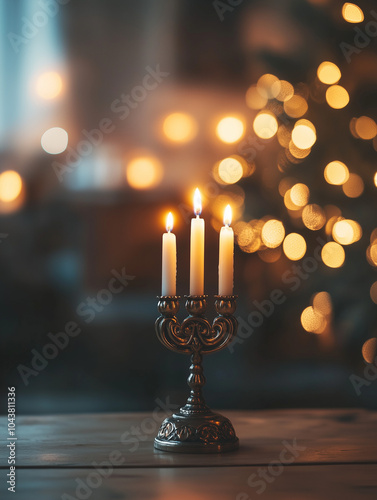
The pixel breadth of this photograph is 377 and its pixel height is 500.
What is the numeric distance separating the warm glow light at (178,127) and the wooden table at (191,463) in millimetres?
605

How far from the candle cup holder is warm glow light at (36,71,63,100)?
675 mm

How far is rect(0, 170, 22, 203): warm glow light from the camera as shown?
1343 mm

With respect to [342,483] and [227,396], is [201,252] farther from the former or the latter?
[227,396]

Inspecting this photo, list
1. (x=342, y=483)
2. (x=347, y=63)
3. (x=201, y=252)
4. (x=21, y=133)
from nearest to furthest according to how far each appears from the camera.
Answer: (x=342, y=483)
(x=201, y=252)
(x=21, y=133)
(x=347, y=63)

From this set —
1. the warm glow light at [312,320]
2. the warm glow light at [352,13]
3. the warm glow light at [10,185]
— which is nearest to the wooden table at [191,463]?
the warm glow light at [312,320]

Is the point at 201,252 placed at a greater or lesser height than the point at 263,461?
greater

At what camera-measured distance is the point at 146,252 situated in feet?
4.56

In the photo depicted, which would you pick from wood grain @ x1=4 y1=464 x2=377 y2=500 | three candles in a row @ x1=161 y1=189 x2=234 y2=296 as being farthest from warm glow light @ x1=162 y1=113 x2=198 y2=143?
wood grain @ x1=4 y1=464 x2=377 y2=500

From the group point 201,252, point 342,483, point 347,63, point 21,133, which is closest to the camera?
point 342,483

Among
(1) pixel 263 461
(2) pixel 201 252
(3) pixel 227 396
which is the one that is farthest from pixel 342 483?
(3) pixel 227 396

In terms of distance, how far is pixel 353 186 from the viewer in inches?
57.7

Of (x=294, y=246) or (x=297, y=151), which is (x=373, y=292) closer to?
(x=294, y=246)

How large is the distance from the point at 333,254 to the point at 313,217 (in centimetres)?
9

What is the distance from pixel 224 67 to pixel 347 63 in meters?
0.28
